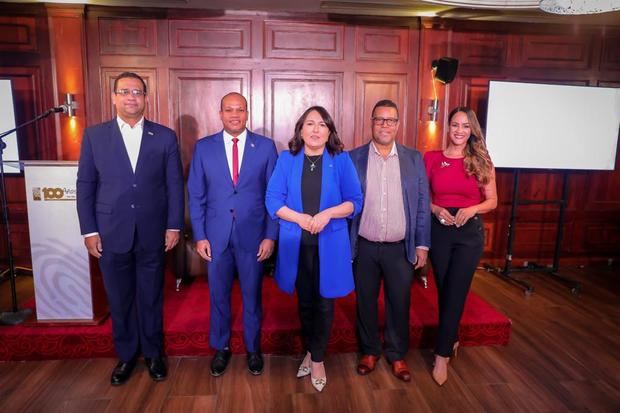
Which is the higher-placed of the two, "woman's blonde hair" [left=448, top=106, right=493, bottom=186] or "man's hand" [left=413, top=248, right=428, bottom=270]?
"woman's blonde hair" [left=448, top=106, right=493, bottom=186]

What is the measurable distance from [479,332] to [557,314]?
1.04m

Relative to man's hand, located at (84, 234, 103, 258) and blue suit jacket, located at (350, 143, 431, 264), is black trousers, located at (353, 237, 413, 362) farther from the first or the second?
man's hand, located at (84, 234, 103, 258)

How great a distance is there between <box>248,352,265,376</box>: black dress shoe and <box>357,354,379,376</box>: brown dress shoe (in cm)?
60

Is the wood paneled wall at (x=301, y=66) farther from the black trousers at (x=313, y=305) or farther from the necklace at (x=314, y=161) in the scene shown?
the black trousers at (x=313, y=305)

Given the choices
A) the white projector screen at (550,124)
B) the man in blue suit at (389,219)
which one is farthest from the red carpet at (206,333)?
the white projector screen at (550,124)

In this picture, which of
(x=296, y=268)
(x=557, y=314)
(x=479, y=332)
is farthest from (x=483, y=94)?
(x=296, y=268)

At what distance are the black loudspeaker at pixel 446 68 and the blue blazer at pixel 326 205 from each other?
2295 mm

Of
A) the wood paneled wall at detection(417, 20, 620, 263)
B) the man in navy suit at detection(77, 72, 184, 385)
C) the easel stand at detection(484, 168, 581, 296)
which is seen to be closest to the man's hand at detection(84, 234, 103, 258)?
the man in navy suit at detection(77, 72, 184, 385)

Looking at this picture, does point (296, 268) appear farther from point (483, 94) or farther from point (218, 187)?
point (483, 94)

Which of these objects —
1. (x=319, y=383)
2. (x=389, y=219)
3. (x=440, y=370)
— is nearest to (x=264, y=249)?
(x=389, y=219)

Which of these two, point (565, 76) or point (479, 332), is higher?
point (565, 76)

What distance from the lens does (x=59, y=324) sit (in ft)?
8.89

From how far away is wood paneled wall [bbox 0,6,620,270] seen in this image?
3.94m

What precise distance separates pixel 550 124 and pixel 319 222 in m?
3.24
